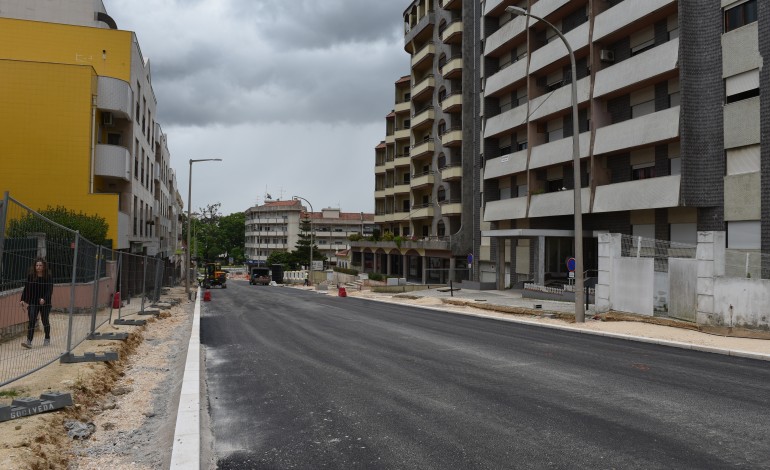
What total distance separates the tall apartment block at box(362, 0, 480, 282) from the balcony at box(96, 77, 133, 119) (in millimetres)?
23990

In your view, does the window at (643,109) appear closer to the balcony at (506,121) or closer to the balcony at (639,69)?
the balcony at (639,69)

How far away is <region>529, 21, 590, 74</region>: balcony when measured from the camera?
28.3 meters

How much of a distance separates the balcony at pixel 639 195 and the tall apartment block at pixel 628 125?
0.18 feet

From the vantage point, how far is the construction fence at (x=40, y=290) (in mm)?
5777

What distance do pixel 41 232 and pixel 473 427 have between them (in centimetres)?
646

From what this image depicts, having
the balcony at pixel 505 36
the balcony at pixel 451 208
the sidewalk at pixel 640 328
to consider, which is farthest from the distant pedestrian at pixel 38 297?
the balcony at pixel 451 208

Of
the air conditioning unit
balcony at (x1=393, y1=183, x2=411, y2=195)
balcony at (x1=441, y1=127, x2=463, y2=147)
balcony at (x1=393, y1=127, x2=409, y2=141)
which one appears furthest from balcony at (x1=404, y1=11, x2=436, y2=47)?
the air conditioning unit

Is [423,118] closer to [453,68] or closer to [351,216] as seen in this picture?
[453,68]

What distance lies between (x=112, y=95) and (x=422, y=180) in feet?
98.3

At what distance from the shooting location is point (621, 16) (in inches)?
1014

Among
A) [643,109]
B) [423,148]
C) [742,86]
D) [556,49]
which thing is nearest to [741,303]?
[742,86]

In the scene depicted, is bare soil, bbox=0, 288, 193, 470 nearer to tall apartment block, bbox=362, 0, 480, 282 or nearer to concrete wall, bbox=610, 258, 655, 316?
concrete wall, bbox=610, 258, 655, 316

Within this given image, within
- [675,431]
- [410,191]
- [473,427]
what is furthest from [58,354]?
[410,191]

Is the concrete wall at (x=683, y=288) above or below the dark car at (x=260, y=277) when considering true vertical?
above
